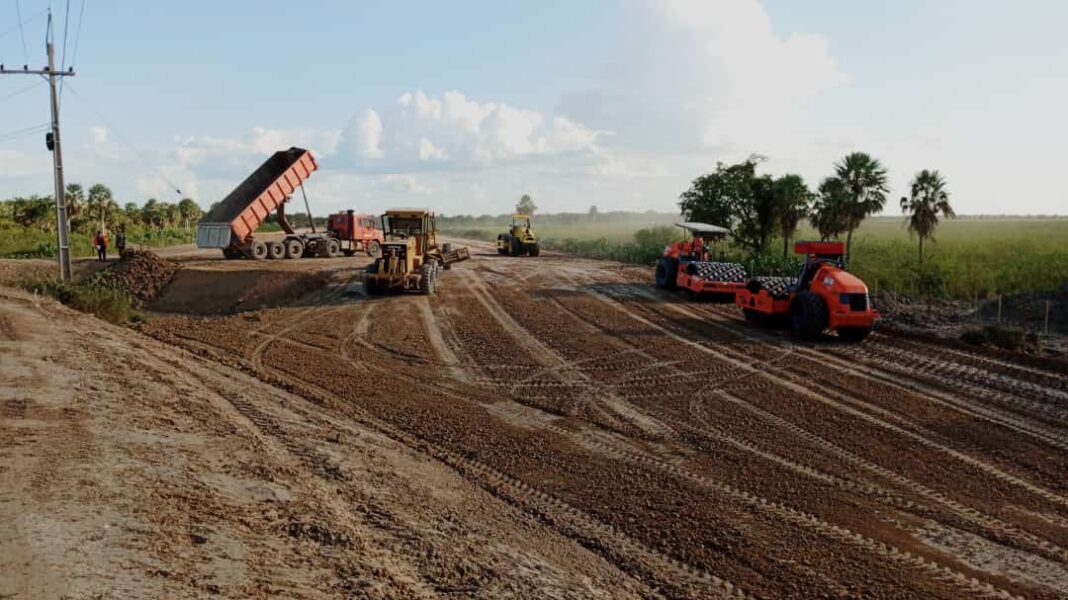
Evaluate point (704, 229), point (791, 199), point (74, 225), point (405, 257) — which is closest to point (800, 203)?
point (791, 199)

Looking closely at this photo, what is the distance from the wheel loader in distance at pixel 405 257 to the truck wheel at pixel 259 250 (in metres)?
9.71

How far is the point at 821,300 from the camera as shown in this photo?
1444cm

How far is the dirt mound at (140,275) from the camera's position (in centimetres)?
2403

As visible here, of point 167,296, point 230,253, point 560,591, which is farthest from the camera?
point 230,253

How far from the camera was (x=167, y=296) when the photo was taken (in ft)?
78.1

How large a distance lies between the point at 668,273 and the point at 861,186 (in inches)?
460

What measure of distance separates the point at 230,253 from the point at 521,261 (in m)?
12.1

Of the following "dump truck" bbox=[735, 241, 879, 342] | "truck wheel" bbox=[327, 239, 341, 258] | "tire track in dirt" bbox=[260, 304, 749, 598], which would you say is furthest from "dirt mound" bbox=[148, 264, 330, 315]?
"tire track in dirt" bbox=[260, 304, 749, 598]

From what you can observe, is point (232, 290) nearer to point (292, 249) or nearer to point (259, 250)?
point (259, 250)

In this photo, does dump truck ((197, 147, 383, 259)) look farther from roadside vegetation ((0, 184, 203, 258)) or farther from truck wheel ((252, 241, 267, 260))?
roadside vegetation ((0, 184, 203, 258))

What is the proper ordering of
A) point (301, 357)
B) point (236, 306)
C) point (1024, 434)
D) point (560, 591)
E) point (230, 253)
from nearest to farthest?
point (560, 591) → point (1024, 434) → point (301, 357) → point (236, 306) → point (230, 253)

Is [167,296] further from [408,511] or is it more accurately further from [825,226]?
[825,226]

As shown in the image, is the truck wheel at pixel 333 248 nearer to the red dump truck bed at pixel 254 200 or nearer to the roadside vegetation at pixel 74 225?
the red dump truck bed at pixel 254 200

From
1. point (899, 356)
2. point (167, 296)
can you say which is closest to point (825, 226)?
point (899, 356)
